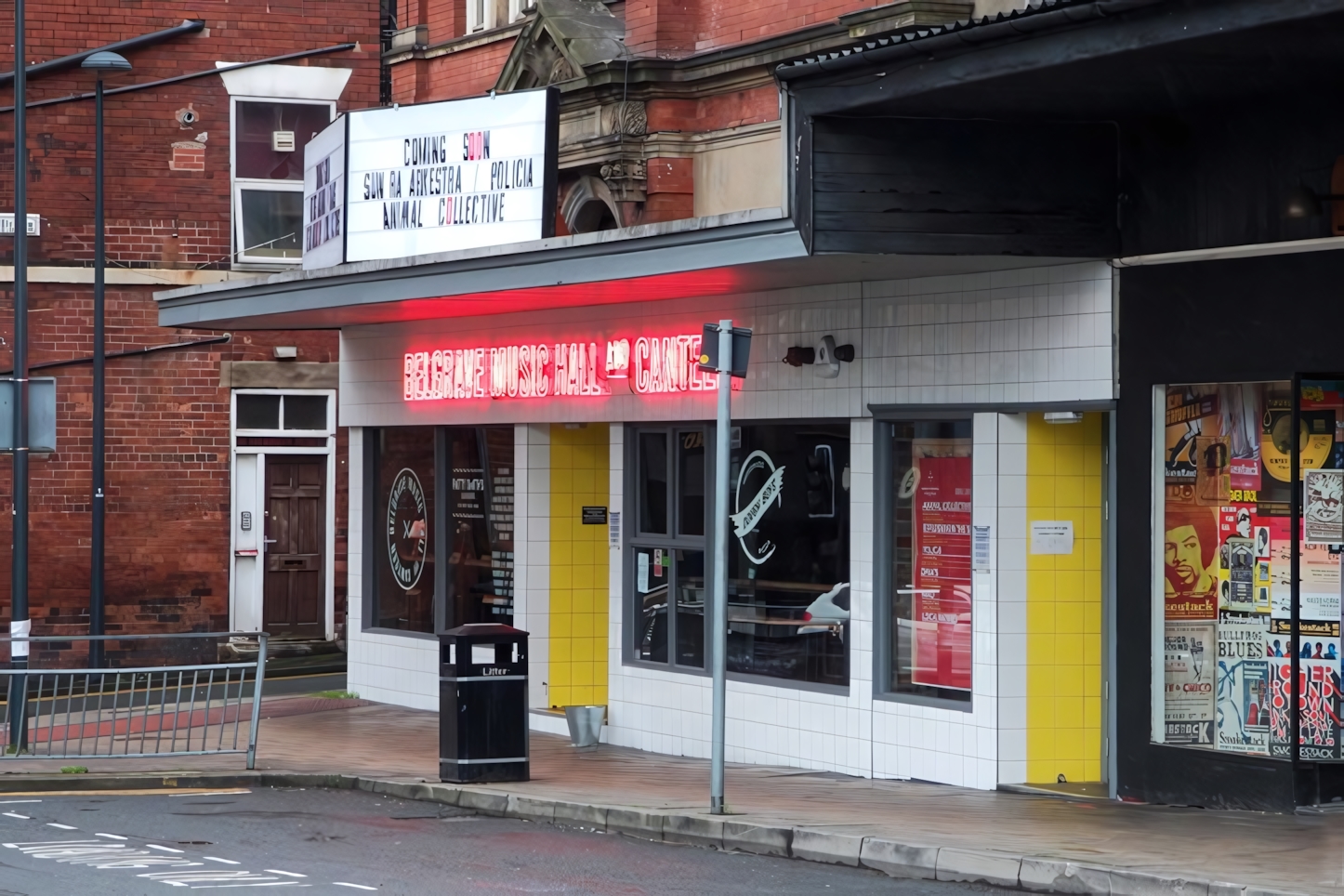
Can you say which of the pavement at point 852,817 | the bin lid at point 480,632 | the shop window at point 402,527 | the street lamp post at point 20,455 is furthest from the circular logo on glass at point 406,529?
the bin lid at point 480,632

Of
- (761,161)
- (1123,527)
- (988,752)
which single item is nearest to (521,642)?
(988,752)

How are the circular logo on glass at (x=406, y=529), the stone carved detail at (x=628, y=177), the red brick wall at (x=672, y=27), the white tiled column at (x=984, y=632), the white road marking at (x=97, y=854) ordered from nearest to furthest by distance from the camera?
the white road marking at (x=97, y=854) < the white tiled column at (x=984, y=632) < the red brick wall at (x=672, y=27) < the stone carved detail at (x=628, y=177) < the circular logo on glass at (x=406, y=529)

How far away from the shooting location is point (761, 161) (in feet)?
56.3

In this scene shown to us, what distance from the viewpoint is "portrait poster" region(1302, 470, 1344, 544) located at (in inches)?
Result: 446

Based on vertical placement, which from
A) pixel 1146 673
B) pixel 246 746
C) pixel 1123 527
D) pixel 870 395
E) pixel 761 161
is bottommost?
pixel 246 746

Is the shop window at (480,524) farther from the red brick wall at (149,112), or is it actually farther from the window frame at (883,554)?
the red brick wall at (149,112)

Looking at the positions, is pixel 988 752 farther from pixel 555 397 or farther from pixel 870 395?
pixel 555 397

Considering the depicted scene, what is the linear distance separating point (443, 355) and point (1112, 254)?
773 cm

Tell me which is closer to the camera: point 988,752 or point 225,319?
point 988,752

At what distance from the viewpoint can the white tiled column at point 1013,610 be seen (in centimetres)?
1241

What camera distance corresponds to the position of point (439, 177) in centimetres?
1622

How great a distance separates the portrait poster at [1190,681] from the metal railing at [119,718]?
260 inches

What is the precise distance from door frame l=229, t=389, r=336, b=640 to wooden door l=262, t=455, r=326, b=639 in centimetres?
8

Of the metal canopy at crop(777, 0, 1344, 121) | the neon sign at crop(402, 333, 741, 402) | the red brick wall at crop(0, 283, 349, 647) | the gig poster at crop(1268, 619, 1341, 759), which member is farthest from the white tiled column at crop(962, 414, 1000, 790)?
the red brick wall at crop(0, 283, 349, 647)
